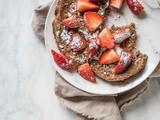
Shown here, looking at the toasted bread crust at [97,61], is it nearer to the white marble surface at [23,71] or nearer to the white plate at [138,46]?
the white plate at [138,46]

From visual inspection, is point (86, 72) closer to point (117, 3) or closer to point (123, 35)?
point (123, 35)

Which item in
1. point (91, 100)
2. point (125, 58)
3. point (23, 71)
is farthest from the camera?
point (23, 71)

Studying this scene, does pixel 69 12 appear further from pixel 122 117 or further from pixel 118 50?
pixel 122 117

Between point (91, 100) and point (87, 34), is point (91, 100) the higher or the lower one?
the lower one

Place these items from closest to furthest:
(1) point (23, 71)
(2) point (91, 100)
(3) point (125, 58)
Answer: (3) point (125, 58) → (2) point (91, 100) → (1) point (23, 71)

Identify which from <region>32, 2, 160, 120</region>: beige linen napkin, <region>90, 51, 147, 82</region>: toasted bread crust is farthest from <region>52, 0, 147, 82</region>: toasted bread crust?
<region>32, 2, 160, 120</region>: beige linen napkin

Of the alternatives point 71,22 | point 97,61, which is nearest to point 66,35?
point 71,22
